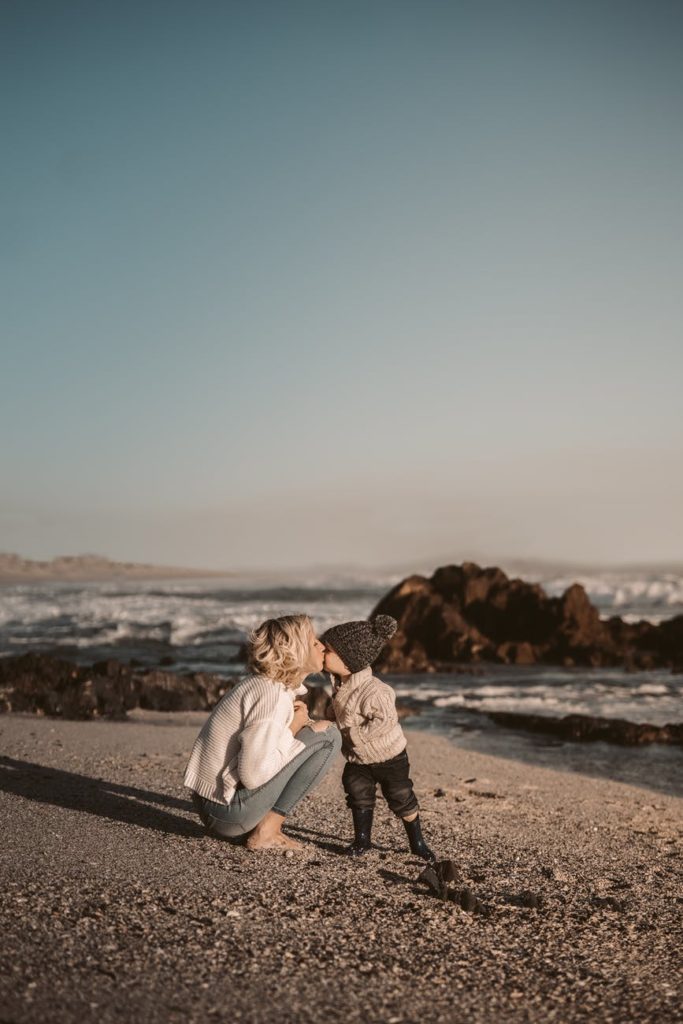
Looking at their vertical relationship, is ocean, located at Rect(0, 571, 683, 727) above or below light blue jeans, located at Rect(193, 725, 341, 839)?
below

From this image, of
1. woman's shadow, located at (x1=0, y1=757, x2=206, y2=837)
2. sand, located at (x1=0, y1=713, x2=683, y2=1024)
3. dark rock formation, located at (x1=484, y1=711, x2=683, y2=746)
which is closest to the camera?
sand, located at (x1=0, y1=713, x2=683, y2=1024)

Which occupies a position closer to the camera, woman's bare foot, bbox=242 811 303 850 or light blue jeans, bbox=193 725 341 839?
light blue jeans, bbox=193 725 341 839

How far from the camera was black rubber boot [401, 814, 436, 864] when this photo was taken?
5.60m

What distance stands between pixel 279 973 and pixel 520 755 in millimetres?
7472

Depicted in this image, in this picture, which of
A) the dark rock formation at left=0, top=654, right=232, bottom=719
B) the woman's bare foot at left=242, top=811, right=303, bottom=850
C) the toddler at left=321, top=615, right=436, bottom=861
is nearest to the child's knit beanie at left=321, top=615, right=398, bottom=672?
the toddler at left=321, top=615, right=436, bottom=861

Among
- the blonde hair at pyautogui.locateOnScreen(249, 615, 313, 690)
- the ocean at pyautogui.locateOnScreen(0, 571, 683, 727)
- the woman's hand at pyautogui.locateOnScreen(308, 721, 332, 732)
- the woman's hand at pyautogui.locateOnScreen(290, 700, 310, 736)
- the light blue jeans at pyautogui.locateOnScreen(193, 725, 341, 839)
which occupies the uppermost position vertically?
the blonde hair at pyautogui.locateOnScreen(249, 615, 313, 690)

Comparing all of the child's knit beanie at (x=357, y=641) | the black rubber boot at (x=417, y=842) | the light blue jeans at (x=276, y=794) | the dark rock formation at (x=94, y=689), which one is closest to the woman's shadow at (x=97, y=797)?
the light blue jeans at (x=276, y=794)

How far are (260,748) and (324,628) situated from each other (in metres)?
25.0

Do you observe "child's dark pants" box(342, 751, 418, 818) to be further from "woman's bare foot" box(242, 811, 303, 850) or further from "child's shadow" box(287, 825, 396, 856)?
"woman's bare foot" box(242, 811, 303, 850)

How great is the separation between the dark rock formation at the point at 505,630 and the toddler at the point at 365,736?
14.5m

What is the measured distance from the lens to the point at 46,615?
118 feet

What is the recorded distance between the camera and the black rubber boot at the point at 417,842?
5.60 m

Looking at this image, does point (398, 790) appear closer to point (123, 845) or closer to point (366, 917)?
point (366, 917)

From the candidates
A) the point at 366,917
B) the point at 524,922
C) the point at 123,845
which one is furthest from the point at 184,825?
the point at 524,922
